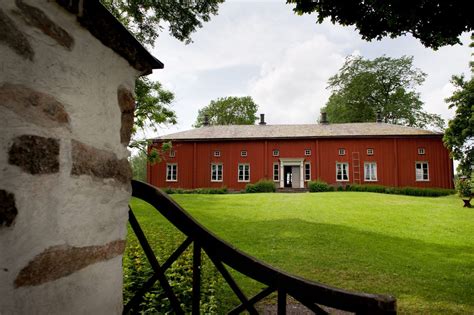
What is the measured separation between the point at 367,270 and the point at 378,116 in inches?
1078

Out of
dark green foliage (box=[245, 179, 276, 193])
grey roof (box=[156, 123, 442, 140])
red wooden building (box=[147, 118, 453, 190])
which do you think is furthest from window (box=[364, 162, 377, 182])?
dark green foliage (box=[245, 179, 276, 193])

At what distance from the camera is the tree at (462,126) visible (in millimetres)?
19844

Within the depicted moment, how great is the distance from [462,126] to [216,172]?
61.5 ft

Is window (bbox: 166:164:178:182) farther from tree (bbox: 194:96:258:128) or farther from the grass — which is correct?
tree (bbox: 194:96:258:128)

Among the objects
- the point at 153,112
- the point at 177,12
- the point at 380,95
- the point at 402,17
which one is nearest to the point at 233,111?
the point at 380,95

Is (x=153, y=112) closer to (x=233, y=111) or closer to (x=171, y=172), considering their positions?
(x=171, y=172)

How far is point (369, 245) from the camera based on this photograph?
8297 millimetres

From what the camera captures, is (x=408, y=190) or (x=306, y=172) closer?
(x=408, y=190)

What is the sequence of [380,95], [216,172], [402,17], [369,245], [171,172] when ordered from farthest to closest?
1. [380,95]
2. [171,172]
3. [216,172]
4. [369,245]
5. [402,17]

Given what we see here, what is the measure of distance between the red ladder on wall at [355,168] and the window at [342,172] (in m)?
0.51

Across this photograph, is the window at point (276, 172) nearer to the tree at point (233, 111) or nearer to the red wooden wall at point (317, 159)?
the red wooden wall at point (317, 159)

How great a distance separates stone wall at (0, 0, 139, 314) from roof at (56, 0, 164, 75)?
0.11 feet

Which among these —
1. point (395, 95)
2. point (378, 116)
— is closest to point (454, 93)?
point (378, 116)

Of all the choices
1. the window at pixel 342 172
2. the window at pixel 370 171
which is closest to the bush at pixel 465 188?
the window at pixel 370 171
